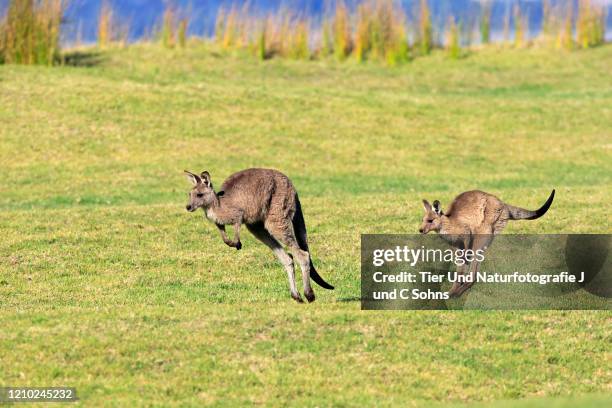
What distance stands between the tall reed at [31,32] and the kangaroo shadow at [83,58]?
2541 mm

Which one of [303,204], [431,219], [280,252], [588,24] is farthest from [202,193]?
[588,24]

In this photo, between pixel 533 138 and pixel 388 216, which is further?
pixel 533 138

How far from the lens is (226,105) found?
3334 cm

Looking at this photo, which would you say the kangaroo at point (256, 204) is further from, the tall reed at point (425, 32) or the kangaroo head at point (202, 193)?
the tall reed at point (425, 32)

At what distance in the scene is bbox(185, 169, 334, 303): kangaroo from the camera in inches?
500

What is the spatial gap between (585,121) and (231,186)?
23147 millimetres

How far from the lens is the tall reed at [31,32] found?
36062mm

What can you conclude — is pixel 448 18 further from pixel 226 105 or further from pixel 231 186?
pixel 231 186

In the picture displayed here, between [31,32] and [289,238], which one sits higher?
[31,32]

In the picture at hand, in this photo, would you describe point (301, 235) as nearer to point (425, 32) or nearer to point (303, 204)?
point (303, 204)

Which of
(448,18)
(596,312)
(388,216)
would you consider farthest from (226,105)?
(596,312)

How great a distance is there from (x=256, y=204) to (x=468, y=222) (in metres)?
2.57

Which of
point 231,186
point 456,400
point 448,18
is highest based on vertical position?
point 448,18

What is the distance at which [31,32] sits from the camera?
37062 millimetres
